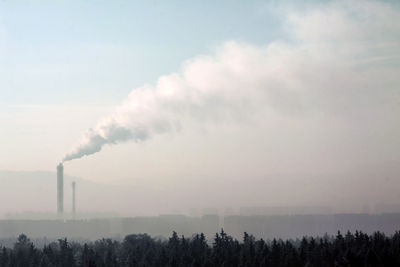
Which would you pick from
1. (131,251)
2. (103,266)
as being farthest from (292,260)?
(131,251)

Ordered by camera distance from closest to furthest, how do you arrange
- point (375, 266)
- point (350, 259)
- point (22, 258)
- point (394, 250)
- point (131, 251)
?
point (350, 259)
point (375, 266)
point (394, 250)
point (22, 258)
point (131, 251)

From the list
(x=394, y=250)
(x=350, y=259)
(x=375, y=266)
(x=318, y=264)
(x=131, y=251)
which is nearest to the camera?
(x=350, y=259)

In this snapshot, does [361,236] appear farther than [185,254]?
Yes

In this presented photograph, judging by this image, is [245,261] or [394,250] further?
[394,250]

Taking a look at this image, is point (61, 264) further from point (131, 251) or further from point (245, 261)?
point (245, 261)

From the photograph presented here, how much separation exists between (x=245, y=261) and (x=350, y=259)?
28.1m

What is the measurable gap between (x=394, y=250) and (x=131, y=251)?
240ft

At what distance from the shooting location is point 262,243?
544 ft

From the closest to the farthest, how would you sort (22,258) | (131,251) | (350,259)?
(350,259)
(22,258)
(131,251)

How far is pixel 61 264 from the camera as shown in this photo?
157 m

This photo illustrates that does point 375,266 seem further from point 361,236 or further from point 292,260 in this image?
point 361,236

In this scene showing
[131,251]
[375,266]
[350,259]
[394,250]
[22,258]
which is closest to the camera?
[350,259]

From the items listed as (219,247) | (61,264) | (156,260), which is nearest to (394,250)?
(219,247)

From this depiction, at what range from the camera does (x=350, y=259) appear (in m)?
121
